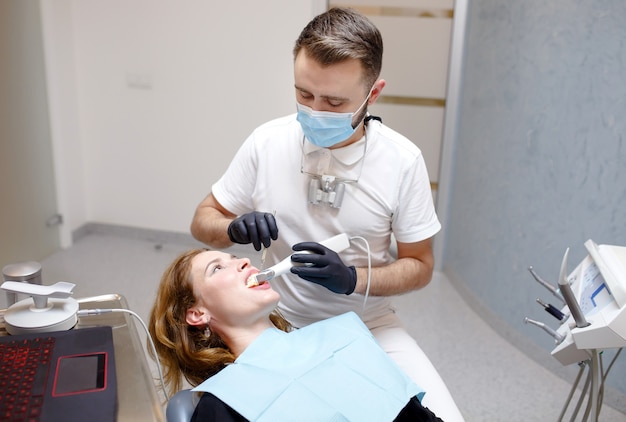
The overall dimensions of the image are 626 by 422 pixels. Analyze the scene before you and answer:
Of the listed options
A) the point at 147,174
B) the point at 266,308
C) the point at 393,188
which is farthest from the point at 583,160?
the point at 147,174

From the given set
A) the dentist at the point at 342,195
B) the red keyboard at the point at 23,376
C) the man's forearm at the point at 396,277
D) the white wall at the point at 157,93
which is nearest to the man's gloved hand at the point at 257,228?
the dentist at the point at 342,195

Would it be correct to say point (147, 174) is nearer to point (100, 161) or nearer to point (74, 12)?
point (100, 161)

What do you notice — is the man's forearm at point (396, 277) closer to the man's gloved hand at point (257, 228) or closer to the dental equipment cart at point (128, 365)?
the man's gloved hand at point (257, 228)

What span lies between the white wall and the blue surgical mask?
1.75 meters

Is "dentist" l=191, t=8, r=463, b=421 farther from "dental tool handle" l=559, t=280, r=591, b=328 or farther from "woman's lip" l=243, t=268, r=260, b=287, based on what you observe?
"dental tool handle" l=559, t=280, r=591, b=328

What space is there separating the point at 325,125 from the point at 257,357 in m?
0.57

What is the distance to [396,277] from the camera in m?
1.51

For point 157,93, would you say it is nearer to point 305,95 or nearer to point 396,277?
point 305,95

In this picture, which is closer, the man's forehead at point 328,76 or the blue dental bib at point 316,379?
the blue dental bib at point 316,379

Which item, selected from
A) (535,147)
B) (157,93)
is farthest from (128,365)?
(157,93)

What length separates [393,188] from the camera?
1.51m

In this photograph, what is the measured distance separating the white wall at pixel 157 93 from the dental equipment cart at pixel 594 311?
83.5 inches

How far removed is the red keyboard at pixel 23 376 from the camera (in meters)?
0.81

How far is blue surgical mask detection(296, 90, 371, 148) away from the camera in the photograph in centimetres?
141
